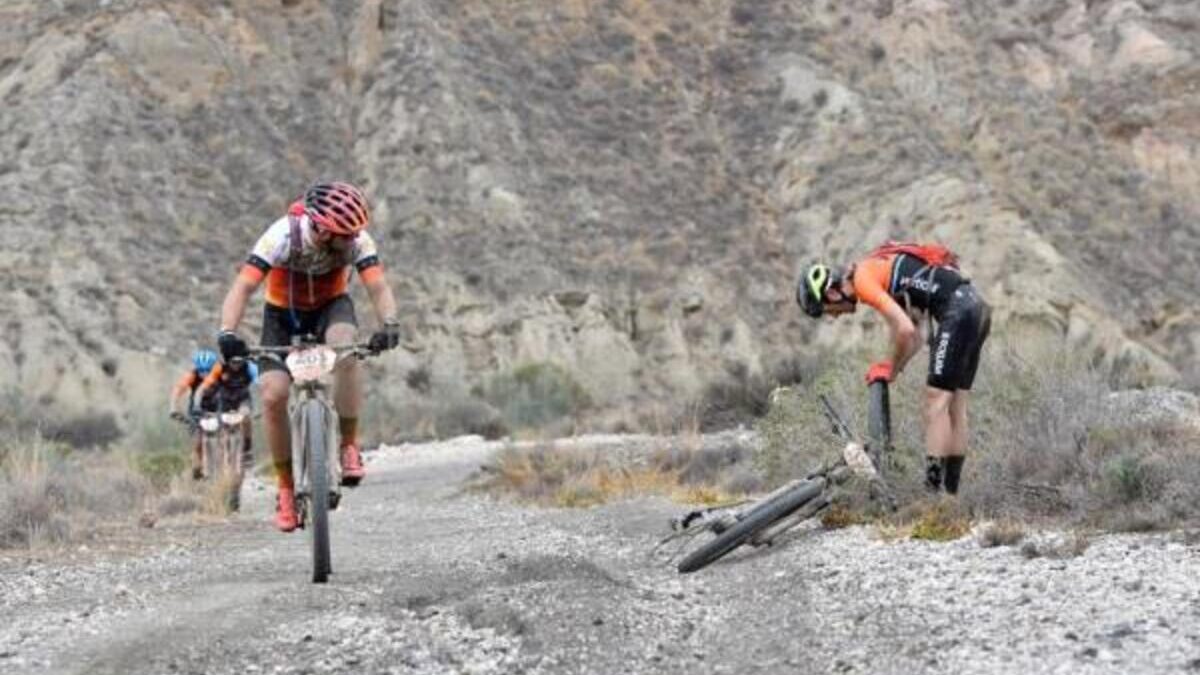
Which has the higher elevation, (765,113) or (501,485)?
(765,113)

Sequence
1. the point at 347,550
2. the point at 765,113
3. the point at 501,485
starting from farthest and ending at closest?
1. the point at 765,113
2. the point at 501,485
3. the point at 347,550

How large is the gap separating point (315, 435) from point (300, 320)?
106cm

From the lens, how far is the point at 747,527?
27.3ft

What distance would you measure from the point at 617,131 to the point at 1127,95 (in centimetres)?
1219

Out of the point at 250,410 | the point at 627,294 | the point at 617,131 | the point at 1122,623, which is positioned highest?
the point at 617,131

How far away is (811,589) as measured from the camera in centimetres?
715

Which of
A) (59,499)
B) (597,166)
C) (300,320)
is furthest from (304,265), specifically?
(597,166)

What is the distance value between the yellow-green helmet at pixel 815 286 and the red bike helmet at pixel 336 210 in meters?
2.43

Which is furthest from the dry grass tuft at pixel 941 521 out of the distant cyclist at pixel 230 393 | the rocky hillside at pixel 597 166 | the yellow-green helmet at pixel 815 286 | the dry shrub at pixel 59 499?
the rocky hillside at pixel 597 166

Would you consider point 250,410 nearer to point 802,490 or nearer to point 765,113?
point 802,490

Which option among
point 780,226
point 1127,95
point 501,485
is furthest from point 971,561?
point 1127,95

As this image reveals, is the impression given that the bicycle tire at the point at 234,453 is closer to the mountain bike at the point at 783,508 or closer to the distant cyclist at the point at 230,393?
the distant cyclist at the point at 230,393

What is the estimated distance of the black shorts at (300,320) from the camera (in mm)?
9094

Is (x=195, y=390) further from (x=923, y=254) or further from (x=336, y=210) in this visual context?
(x=923, y=254)
